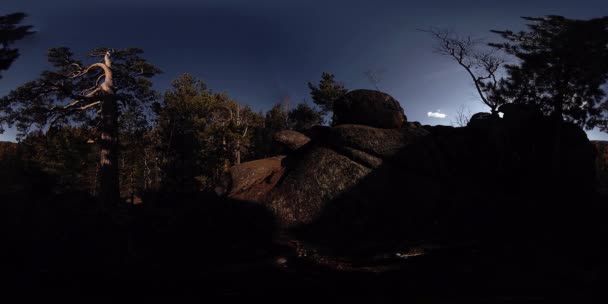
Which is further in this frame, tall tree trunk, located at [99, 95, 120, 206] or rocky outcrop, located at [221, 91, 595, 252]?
tall tree trunk, located at [99, 95, 120, 206]

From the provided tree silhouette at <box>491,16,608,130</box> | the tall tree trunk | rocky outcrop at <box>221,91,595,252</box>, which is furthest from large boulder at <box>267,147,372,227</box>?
tree silhouette at <box>491,16,608,130</box>

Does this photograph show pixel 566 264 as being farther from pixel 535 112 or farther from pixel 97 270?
pixel 535 112

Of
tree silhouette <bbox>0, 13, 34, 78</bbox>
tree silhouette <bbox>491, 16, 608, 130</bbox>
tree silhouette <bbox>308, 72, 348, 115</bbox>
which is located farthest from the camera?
tree silhouette <bbox>308, 72, 348, 115</bbox>

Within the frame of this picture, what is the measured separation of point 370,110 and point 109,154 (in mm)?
13828

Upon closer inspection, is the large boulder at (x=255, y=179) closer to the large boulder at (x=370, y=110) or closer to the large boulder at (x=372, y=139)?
the large boulder at (x=372, y=139)

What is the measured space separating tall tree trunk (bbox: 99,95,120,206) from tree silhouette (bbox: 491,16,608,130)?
2417 cm

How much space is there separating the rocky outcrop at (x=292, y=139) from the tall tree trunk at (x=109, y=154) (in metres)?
8.82

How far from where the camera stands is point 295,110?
4150cm

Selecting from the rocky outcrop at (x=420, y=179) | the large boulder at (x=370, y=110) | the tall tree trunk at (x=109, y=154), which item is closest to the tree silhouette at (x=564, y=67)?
the rocky outcrop at (x=420, y=179)

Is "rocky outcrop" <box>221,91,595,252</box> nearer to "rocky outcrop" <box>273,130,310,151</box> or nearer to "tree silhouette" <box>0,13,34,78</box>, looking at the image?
"rocky outcrop" <box>273,130,310,151</box>

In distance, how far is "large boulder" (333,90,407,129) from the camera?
1739 centimetres

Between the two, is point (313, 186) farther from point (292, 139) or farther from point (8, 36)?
point (8, 36)

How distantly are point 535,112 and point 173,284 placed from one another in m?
21.9

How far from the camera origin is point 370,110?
1775 cm
